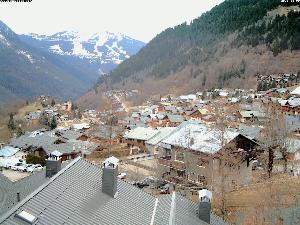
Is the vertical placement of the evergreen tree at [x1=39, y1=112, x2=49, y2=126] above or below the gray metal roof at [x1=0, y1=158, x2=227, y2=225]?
below

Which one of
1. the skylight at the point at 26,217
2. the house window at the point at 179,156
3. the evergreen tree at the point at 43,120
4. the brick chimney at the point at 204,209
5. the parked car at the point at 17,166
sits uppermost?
the skylight at the point at 26,217

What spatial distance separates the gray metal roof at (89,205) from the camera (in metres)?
15.3

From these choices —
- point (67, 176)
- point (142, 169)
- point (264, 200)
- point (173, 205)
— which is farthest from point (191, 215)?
point (142, 169)

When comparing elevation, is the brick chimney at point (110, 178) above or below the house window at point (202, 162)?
above

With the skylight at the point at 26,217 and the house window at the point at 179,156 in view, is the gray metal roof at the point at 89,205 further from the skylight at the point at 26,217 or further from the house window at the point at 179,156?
the house window at the point at 179,156

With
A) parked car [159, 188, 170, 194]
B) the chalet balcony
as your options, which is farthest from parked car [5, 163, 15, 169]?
parked car [159, 188, 170, 194]

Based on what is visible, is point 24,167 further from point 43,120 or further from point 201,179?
point 43,120

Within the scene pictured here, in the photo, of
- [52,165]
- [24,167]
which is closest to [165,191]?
[52,165]

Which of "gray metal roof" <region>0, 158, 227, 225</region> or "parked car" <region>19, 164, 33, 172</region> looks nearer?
"gray metal roof" <region>0, 158, 227, 225</region>

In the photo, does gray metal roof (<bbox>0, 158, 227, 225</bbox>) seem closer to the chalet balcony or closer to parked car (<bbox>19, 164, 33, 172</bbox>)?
the chalet balcony

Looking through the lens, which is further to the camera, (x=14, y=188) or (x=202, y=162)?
(x=202, y=162)

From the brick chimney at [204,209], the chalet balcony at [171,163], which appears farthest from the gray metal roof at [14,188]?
the chalet balcony at [171,163]

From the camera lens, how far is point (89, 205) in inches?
680

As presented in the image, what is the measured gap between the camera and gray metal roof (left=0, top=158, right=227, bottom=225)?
15281mm
